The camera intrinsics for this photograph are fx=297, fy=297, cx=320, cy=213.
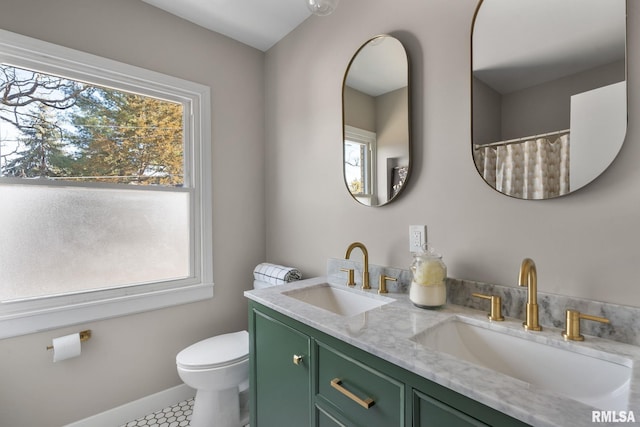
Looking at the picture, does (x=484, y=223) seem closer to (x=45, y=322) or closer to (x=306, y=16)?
(x=306, y=16)

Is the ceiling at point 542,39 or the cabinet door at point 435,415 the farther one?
the ceiling at point 542,39

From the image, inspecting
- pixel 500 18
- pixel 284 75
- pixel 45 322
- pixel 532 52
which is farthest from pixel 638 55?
pixel 45 322

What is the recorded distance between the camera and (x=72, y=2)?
1.59m

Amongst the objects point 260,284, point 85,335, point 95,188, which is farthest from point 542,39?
point 85,335

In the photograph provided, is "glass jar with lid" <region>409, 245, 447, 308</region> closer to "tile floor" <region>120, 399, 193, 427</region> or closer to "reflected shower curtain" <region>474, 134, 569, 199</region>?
"reflected shower curtain" <region>474, 134, 569, 199</region>

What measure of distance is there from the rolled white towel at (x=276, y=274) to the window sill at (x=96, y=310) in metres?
0.35

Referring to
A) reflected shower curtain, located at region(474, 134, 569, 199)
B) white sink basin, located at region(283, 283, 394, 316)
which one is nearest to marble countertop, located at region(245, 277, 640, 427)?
white sink basin, located at region(283, 283, 394, 316)

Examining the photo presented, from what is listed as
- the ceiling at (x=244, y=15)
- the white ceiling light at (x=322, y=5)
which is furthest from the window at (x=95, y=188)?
the white ceiling light at (x=322, y=5)

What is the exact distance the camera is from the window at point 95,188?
1.51 metres

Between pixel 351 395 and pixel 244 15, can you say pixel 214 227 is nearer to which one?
pixel 244 15

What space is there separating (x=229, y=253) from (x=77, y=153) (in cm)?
106

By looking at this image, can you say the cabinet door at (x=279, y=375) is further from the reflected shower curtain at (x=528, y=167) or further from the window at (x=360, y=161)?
the reflected shower curtain at (x=528, y=167)

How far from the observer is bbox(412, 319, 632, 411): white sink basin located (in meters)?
0.73

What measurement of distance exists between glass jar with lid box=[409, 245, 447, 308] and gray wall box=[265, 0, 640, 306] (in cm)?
14
